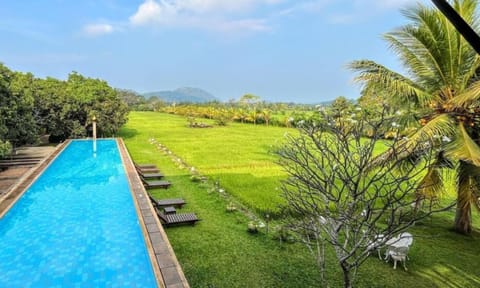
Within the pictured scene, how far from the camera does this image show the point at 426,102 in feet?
21.3

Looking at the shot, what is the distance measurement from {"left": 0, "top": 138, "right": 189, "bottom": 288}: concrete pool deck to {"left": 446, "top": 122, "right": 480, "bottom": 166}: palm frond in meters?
4.71

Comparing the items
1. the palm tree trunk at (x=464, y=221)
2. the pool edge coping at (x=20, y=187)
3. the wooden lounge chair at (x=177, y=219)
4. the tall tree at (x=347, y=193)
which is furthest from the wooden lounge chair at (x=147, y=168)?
the palm tree trunk at (x=464, y=221)

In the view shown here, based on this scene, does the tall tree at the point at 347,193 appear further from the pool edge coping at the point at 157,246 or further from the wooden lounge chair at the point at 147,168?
the wooden lounge chair at the point at 147,168

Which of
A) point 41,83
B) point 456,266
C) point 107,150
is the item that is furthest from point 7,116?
point 456,266

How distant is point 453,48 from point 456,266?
165 inches

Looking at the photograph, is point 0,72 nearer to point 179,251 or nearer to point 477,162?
point 179,251

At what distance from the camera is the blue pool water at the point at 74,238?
16.0 ft

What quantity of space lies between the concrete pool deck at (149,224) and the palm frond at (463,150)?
4708mm

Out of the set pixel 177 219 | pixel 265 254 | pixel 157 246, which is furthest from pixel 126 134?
pixel 265 254

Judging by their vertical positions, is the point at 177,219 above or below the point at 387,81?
below

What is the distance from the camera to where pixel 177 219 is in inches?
272

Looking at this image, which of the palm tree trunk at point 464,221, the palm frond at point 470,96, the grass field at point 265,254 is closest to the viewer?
the palm frond at point 470,96

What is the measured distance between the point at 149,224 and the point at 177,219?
0.77 meters

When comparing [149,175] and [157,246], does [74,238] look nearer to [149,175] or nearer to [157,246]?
[157,246]
